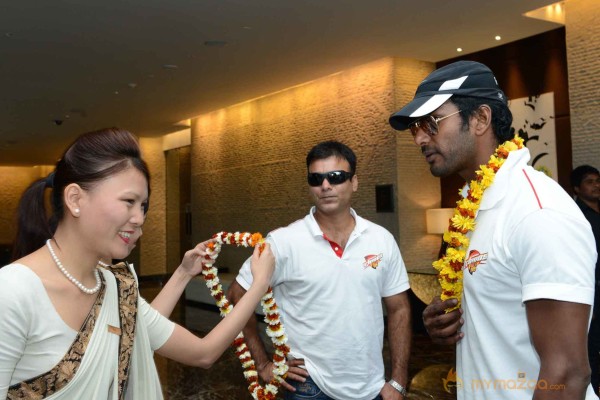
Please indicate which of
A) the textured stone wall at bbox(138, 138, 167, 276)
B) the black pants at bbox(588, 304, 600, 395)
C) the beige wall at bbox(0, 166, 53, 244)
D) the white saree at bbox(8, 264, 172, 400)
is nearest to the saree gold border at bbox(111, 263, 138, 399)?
the white saree at bbox(8, 264, 172, 400)

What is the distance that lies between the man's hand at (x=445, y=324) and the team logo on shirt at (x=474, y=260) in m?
0.21

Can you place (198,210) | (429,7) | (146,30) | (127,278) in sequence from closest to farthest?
(127,278)
(429,7)
(146,30)
(198,210)

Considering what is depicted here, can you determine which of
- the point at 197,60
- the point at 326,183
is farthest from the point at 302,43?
the point at 326,183

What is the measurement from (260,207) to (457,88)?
1057cm

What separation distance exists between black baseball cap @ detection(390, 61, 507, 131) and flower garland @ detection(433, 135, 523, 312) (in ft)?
0.58

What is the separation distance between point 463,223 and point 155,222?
53.0ft

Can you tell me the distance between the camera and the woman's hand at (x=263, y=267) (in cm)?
210

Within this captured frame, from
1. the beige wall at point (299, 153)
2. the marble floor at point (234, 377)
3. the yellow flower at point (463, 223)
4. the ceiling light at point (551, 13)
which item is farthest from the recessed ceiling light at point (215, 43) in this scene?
the yellow flower at point (463, 223)

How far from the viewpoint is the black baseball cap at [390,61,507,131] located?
175 cm

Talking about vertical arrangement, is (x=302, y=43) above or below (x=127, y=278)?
above

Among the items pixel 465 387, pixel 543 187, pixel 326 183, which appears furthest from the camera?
pixel 326 183

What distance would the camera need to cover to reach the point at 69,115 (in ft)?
40.3

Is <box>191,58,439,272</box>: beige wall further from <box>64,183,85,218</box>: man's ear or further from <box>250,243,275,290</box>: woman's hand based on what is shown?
<box>64,183,85,218</box>: man's ear

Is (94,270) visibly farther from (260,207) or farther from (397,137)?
(260,207)
